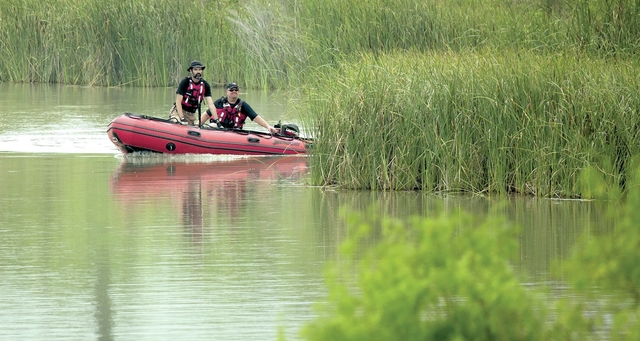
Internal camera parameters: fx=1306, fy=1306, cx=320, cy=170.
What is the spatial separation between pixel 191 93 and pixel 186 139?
90cm

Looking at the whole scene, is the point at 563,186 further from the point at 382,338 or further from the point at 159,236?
the point at 382,338

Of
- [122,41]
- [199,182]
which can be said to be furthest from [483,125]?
[122,41]

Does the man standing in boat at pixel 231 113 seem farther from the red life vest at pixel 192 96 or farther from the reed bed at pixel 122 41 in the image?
the reed bed at pixel 122 41

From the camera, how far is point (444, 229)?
11.6 ft

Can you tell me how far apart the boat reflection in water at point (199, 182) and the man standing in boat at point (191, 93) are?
74 cm

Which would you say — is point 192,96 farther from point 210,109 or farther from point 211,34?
point 211,34

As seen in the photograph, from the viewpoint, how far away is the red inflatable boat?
53.6 feet

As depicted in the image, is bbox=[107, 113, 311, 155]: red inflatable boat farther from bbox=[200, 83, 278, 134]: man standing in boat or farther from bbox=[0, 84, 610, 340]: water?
bbox=[200, 83, 278, 134]: man standing in boat

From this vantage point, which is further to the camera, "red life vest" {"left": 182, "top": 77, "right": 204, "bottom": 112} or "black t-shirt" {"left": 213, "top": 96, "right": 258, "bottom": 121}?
"red life vest" {"left": 182, "top": 77, "right": 204, "bottom": 112}

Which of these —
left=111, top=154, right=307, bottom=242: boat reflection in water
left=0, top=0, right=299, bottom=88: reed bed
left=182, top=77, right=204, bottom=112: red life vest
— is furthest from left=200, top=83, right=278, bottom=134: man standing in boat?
left=0, top=0, right=299, bottom=88: reed bed

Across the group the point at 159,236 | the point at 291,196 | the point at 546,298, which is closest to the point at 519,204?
the point at 291,196

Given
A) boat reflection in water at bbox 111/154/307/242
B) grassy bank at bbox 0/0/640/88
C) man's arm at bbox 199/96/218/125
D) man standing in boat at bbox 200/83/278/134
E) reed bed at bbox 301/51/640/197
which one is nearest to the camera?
reed bed at bbox 301/51/640/197

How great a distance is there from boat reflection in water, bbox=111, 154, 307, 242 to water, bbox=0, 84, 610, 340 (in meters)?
0.02

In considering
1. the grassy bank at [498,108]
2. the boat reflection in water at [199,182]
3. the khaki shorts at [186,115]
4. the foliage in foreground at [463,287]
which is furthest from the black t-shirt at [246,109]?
the foliage in foreground at [463,287]
